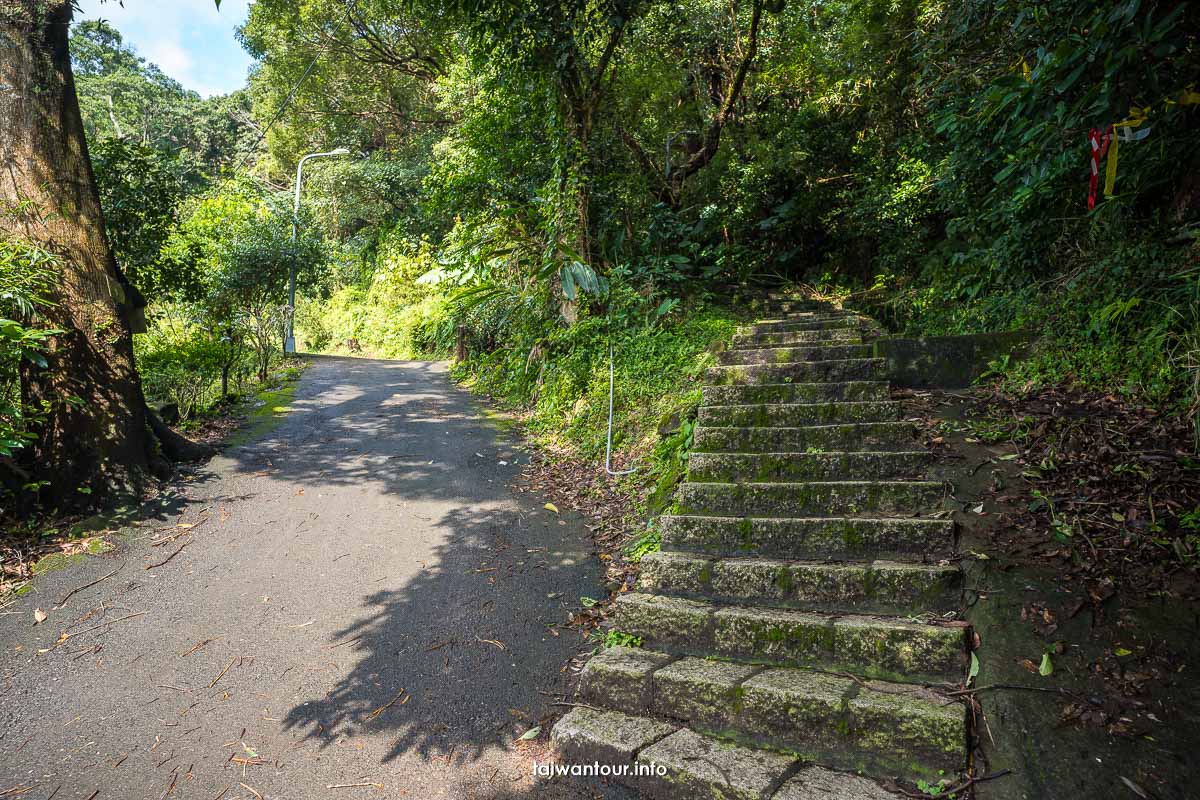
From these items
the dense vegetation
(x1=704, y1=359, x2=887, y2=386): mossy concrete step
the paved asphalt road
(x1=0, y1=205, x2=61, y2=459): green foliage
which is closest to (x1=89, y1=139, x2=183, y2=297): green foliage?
the dense vegetation

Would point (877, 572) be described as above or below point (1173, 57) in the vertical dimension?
below

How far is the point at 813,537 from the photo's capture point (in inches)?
135

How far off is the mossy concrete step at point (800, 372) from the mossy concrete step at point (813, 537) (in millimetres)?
1685

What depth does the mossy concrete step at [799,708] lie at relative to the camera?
232 centimetres

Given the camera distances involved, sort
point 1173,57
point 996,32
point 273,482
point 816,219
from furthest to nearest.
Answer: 1. point 816,219
2. point 273,482
3. point 996,32
4. point 1173,57

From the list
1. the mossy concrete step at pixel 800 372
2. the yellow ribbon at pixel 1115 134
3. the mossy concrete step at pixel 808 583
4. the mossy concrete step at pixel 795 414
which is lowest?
the mossy concrete step at pixel 808 583

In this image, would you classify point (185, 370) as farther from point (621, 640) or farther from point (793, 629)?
point (793, 629)

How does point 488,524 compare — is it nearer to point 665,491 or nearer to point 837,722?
point 665,491

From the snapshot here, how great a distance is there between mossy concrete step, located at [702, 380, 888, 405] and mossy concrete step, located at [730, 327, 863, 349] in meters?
0.82

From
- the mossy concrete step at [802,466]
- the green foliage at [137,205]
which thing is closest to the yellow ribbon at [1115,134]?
the mossy concrete step at [802,466]

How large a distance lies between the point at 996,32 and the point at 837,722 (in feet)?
18.5

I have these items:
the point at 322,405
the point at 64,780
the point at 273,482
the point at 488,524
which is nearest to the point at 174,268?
the point at 322,405

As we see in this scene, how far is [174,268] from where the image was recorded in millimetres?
7875

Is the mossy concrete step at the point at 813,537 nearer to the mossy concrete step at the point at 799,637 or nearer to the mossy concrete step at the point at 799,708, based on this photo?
the mossy concrete step at the point at 799,637
